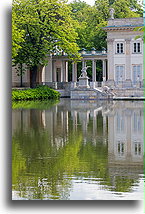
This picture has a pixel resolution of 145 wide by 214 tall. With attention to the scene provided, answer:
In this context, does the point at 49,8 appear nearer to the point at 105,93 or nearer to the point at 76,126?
the point at 105,93

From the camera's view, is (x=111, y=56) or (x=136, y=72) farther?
(x=111, y=56)

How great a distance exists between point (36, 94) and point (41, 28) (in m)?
5.29

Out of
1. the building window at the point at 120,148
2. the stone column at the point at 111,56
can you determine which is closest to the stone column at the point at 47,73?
the stone column at the point at 111,56

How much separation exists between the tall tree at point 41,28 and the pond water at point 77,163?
25.2 m

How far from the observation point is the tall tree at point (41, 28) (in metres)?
38.4

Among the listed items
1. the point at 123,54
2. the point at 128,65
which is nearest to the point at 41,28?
the point at 123,54

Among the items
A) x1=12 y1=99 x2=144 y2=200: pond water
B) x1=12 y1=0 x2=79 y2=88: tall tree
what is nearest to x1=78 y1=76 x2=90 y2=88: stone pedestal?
x1=12 y1=0 x2=79 y2=88: tall tree

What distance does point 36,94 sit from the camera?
38469 mm

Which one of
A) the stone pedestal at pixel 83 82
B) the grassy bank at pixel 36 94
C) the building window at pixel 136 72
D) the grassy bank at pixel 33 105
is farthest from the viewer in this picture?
the building window at pixel 136 72

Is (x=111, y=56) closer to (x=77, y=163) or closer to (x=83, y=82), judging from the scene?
(x=83, y=82)

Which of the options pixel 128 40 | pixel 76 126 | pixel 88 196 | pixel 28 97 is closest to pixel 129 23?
pixel 128 40

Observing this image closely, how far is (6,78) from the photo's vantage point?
8180 millimetres

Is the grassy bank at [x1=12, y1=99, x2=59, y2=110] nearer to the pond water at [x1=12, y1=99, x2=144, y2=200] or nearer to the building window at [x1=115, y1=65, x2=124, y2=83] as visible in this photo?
the pond water at [x1=12, y1=99, x2=144, y2=200]

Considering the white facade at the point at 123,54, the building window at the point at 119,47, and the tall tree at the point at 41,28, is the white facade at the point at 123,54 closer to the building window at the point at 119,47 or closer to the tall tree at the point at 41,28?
the building window at the point at 119,47
